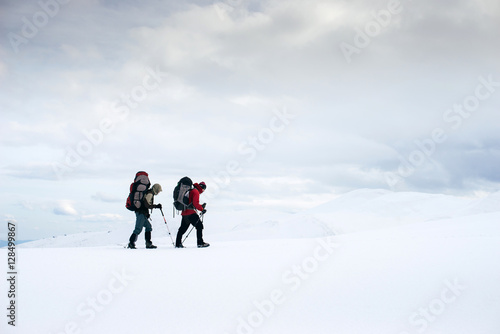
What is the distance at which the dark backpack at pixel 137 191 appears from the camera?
10.5 meters

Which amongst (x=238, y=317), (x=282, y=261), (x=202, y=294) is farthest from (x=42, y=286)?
(x=282, y=261)

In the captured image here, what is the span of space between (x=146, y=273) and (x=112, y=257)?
1984 mm

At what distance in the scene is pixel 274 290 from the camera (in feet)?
20.4

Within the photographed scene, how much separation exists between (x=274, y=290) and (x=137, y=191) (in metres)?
5.61

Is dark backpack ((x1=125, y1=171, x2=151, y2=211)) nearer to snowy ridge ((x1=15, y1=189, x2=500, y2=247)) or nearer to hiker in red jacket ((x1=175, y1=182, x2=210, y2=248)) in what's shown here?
hiker in red jacket ((x1=175, y1=182, x2=210, y2=248))

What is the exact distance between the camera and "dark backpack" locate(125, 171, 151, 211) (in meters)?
10.5

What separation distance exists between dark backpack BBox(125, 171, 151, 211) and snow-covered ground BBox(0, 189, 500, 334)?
172cm

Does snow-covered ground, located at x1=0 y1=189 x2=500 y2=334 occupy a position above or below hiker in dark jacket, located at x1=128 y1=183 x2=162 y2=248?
below

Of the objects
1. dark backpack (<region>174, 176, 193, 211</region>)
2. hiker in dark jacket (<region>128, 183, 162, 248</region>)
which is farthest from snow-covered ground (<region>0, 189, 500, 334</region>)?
dark backpack (<region>174, 176, 193, 211</region>)

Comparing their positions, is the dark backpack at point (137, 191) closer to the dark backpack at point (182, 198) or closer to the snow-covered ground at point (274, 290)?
the dark backpack at point (182, 198)

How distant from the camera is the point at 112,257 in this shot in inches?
338

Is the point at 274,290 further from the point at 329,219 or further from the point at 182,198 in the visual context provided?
the point at 329,219

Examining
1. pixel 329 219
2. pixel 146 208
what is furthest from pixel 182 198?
pixel 329 219

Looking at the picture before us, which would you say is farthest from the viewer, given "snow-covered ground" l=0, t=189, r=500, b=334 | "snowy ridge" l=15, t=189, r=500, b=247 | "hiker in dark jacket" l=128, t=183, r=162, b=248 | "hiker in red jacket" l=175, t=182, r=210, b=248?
"snowy ridge" l=15, t=189, r=500, b=247
